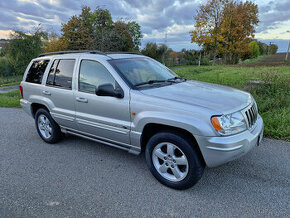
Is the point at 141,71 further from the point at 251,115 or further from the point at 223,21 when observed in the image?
the point at 223,21

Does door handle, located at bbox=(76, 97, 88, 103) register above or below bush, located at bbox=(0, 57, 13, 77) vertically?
above

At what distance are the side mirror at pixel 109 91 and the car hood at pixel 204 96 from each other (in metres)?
0.34

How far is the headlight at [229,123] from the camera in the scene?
8.30 feet

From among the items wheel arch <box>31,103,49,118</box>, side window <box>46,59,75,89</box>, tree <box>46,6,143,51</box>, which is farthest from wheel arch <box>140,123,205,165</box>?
tree <box>46,6,143,51</box>

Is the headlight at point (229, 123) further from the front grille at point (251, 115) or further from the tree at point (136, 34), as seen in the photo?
the tree at point (136, 34)

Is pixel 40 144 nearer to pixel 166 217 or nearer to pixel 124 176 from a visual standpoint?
pixel 124 176

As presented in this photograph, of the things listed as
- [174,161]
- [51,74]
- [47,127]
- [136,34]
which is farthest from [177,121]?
[136,34]

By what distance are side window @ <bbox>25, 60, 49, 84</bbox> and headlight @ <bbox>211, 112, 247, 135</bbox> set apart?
3637 millimetres

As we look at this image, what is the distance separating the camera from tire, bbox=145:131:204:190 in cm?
272

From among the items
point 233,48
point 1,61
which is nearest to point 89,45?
point 1,61

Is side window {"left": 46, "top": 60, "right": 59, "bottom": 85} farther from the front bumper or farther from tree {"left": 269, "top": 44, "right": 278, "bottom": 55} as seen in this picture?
tree {"left": 269, "top": 44, "right": 278, "bottom": 55}

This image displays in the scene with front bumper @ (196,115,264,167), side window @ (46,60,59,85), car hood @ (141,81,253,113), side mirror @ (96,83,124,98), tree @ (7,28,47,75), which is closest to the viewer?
front bumper @ (196,115,264,167)

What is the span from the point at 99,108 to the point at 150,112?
0.97 metres

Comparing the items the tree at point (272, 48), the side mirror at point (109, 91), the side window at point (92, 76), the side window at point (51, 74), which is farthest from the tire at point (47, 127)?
the tree at point (272, 48)
